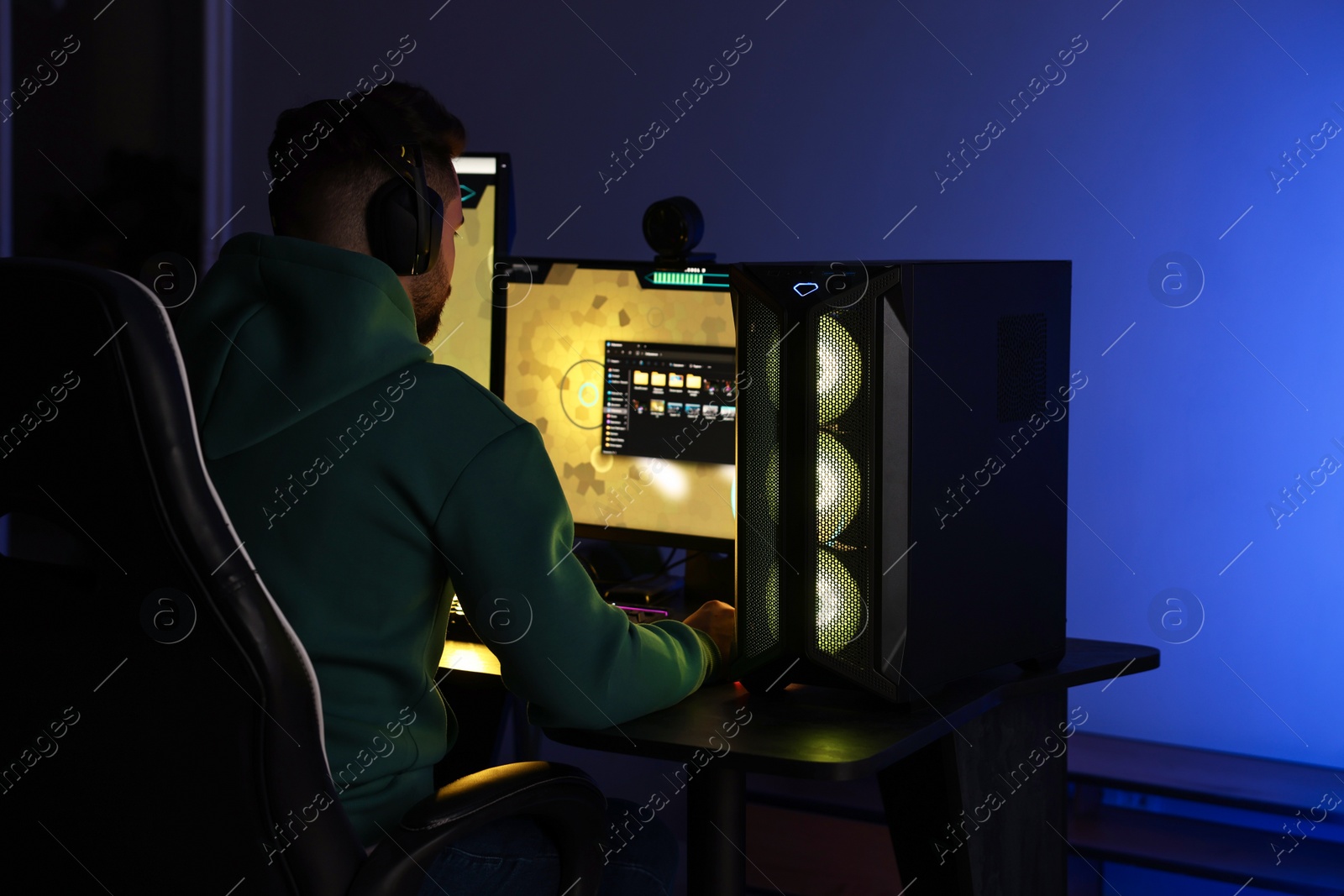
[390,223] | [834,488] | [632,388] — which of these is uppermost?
[390,223]

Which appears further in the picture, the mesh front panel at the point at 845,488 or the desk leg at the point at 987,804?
the desk leg at the point at 987,804

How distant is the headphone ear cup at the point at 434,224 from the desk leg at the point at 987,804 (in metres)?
Answer: 0.77

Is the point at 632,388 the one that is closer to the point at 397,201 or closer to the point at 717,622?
the point at 717,622

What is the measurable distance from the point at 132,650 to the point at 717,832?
2.07 ft

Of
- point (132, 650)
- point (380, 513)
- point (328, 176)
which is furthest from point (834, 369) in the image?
point (132, 650)

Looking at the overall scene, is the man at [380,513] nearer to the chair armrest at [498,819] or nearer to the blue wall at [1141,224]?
the chair armrest at [498,819]

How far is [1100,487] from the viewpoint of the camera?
208cm

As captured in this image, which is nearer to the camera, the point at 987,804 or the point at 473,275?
the point at 987,804

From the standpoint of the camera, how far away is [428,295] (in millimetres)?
1315

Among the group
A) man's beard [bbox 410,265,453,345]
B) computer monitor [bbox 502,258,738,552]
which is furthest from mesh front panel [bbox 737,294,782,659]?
computer monitor [bbox 502,258,738,552]

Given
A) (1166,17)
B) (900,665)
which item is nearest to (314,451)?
(900,665)

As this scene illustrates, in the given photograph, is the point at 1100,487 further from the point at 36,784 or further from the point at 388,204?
the point at 36,784

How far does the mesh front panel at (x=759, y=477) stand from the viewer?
112 centimetres

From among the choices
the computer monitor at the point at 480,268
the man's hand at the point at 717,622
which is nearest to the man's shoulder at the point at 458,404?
the man's hand at the point at 717,622
